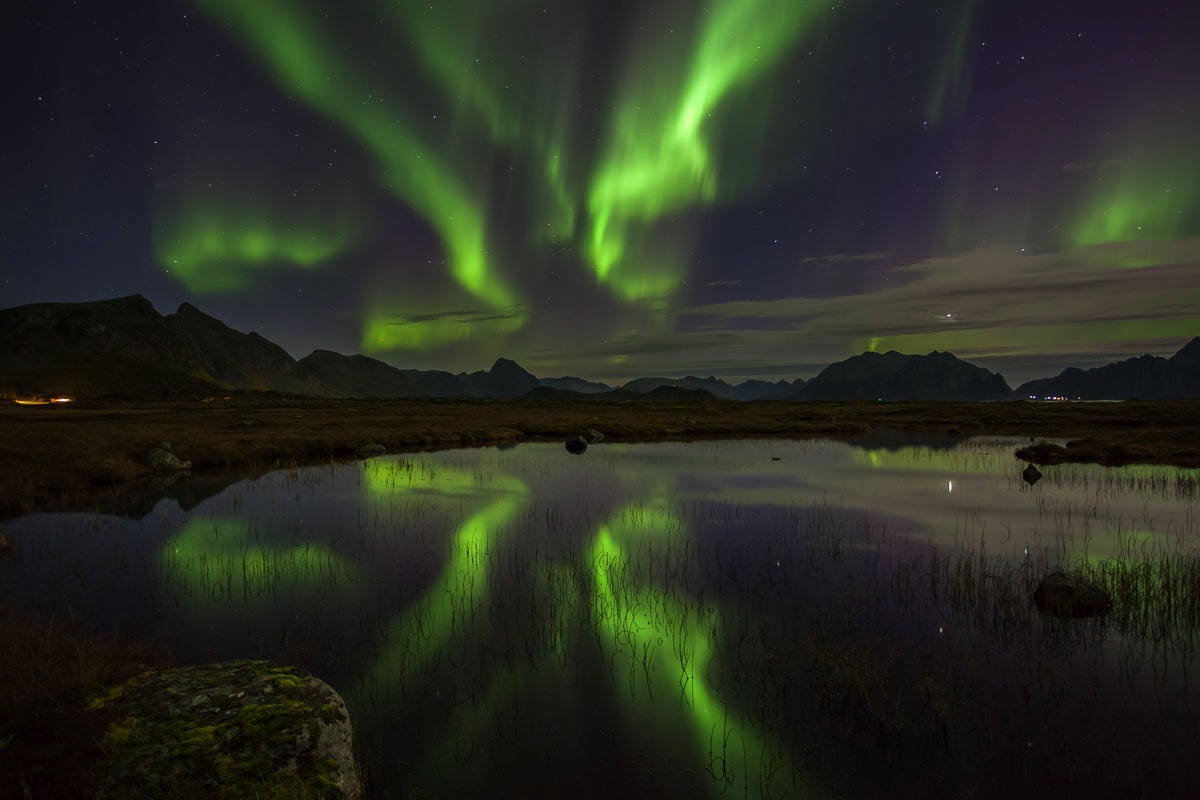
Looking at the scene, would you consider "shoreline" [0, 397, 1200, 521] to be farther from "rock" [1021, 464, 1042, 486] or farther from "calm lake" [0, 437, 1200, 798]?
"rock" [1021, 464, 1042, 486]

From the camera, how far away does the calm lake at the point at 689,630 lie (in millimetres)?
8023

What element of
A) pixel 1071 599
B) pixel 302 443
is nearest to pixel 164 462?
pixel 302 443

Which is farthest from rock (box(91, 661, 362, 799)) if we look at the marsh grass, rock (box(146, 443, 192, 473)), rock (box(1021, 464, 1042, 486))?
rock (box(1021, 464, 1042, 486))

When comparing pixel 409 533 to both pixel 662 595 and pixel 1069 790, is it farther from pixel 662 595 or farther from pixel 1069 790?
pixel 1069 790

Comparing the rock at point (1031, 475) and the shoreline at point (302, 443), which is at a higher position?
the shoreline at point (302, 443)

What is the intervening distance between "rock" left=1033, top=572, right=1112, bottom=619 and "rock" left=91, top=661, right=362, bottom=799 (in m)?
14.3

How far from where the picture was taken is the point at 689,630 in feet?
41.1

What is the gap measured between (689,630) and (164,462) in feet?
126

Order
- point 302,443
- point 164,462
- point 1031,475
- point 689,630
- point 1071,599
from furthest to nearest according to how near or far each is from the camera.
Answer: point 302,443 < point 164,462 < point 1031,475 < point 1071,599 < point 689,630

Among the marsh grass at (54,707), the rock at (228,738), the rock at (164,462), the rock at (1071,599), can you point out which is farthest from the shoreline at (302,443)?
the rock at (1071,599)

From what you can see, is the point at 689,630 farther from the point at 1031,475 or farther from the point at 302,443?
the point at 302,443

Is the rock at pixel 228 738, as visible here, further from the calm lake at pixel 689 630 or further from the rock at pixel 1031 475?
the rock at pixel 1031 475

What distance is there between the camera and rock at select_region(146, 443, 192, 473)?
1449 inches

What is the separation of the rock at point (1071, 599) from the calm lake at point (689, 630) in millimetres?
341
